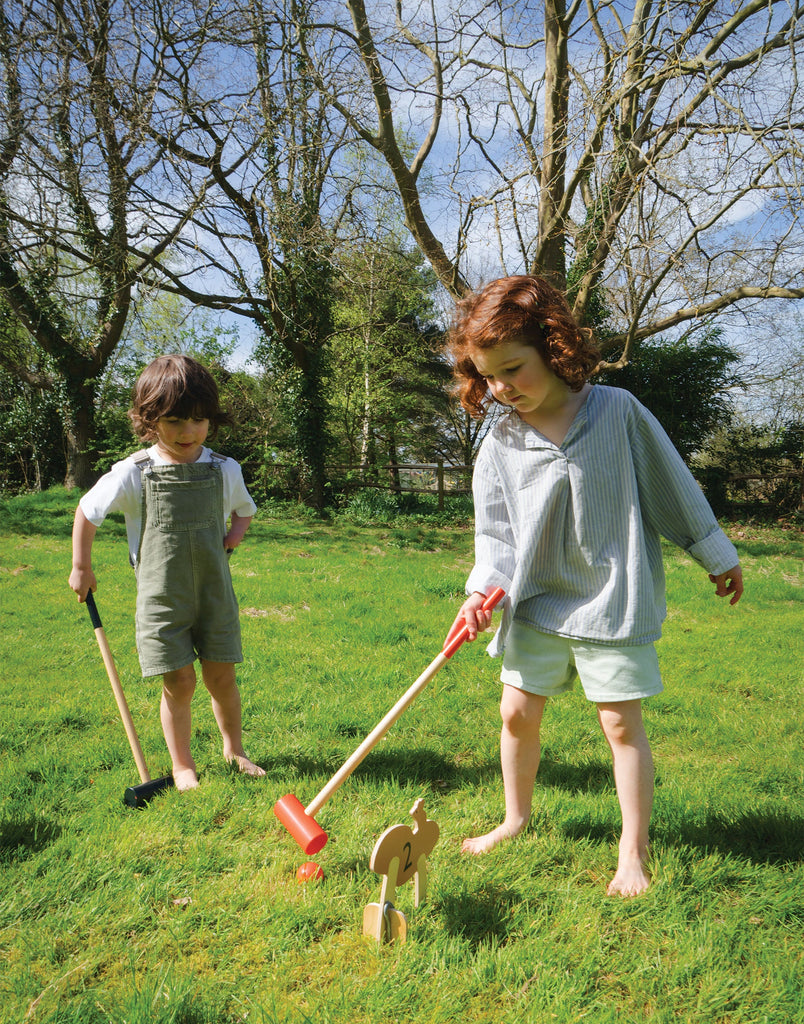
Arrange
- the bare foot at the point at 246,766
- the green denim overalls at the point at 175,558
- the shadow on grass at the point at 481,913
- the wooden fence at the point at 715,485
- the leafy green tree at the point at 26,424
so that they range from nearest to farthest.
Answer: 1. the shadow on grass at the point at 481,913
2. the green denim overalls at the point at 175,558
3. the bare foot at the point at 246,766
4. the wooden fence at the point at 715,485
5. the leafy green tree at the point at 26,424

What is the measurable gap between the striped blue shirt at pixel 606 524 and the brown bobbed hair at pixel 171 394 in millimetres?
1319

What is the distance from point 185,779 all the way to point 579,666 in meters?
1.79

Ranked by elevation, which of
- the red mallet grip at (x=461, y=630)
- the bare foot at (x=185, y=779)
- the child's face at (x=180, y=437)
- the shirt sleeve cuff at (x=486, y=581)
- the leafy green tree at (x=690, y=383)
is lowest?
the bare foot at (x=185, y=779)

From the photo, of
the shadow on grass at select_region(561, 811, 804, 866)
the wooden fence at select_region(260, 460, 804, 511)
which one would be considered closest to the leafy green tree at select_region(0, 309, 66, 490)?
the wooden fence at select_region(260, 460, 804, 511)

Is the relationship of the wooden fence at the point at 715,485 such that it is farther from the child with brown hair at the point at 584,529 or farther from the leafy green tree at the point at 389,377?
the child with brown hair at the point at 584,529

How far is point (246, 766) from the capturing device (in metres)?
3.10

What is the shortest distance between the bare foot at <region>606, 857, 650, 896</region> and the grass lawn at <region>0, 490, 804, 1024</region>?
0.04 metres

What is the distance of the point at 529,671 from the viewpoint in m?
2.41

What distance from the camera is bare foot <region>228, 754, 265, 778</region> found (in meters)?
3.06

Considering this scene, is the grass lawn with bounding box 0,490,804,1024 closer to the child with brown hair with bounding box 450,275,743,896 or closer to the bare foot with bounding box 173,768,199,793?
the bare foot with bounding box 173,768,199,793

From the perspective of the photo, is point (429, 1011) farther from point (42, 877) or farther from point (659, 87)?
point (659, 87)

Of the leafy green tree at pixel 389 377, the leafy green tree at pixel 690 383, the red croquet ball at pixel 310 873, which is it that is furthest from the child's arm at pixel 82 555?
the leafy green tree at pixel 389 377

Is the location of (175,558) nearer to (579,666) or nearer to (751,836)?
(579,666)

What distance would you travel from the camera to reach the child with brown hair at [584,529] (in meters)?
2.23
